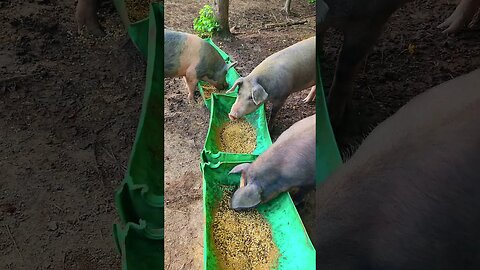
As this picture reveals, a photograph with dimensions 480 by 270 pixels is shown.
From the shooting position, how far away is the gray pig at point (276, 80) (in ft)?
2.48

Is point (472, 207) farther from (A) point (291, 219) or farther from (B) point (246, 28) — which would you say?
(B) point (246, 28)

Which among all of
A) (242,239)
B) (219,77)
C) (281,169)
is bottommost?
(242,239)

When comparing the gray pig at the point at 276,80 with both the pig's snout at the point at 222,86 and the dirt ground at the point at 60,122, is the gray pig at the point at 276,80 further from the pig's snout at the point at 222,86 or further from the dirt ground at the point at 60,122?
the dirt ground at the point at 60,122

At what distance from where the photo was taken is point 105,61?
2.95 ft

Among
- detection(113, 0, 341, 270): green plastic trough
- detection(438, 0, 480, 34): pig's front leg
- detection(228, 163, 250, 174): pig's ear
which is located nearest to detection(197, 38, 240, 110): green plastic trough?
detection(113, 0, 341, 270): green plastic trough

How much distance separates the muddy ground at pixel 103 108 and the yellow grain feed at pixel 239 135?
1.8 inches

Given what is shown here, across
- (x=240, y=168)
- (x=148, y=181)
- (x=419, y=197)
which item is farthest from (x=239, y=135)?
(x=419, y=197)

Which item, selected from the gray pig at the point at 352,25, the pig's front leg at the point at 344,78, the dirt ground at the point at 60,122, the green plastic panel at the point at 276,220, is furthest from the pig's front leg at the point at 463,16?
the dirt ground at the point at 60,122

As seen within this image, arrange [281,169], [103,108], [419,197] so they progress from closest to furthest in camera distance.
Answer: [419,197] < [281,169] < [103,108]

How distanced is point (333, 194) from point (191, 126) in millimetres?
226

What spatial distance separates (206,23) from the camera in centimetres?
77

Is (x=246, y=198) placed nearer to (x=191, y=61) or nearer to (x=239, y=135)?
(x=239, y=135)

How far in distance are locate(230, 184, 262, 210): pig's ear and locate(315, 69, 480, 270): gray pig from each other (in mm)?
119

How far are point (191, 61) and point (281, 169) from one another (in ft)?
0.66
